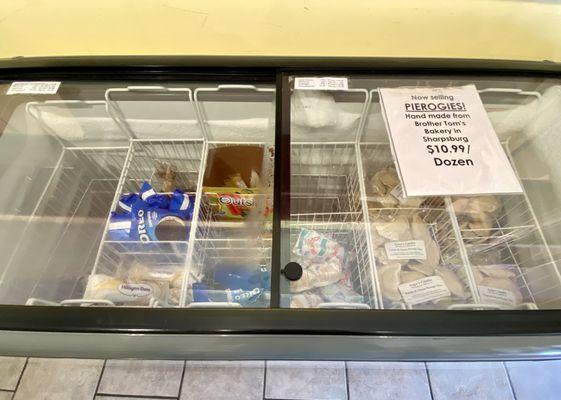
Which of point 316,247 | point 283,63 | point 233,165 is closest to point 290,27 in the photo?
point 283,63

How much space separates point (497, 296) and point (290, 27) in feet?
3.18

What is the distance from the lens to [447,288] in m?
0.83

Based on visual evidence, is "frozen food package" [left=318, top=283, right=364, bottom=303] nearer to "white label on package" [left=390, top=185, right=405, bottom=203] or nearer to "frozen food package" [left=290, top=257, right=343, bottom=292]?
"frozen food package" [left=290, top=257, right=343, bottom=292]

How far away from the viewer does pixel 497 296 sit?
32.6 inches

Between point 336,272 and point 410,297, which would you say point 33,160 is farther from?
point 410,297

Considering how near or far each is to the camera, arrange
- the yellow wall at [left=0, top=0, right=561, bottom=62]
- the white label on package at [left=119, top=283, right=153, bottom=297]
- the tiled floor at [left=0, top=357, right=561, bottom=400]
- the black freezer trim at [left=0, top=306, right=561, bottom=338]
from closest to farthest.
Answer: the black freezer trim at [left=0, top=306, right=561, bottom=338] → the white label on package at [left=119, top=283, right=153, bottom=297] → the yellow wall at [left=0, top=0, right=561, bottom=62] → the tiled floor at [left=0, top=357, right=561, bottom=400]

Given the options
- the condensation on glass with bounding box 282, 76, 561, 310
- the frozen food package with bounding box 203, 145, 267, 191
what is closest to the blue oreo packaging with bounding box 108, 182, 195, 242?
the frozen food package with bounding box 203, 145, 267, 191

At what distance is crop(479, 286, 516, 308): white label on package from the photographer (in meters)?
0.82

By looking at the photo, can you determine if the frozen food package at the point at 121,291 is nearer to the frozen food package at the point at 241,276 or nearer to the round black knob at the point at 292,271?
the frozen food package at the point at 241,276

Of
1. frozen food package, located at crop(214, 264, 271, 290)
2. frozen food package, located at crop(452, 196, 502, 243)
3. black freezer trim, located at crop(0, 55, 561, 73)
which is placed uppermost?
black freezer trim, located at crop(0, 55, 561, 73)

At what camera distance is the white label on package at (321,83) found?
0.92 metres

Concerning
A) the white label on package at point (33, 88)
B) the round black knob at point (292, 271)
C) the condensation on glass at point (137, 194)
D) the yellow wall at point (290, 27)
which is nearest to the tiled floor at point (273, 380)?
the condensation on glass at point (137, 194)

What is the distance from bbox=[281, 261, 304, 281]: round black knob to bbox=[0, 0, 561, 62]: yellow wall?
2.62 feet

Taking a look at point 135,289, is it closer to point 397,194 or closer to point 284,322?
point 284,322
